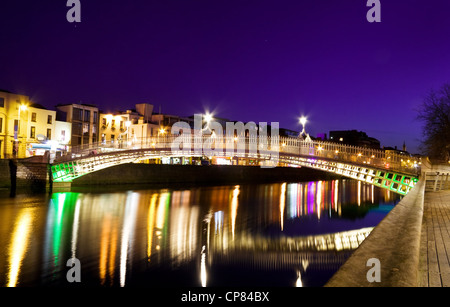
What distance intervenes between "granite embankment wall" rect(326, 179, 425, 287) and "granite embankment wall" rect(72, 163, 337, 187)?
32.6 m

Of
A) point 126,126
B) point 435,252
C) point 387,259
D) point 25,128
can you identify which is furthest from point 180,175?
point 387,259

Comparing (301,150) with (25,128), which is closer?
(301,150)

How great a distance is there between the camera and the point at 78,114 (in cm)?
4597

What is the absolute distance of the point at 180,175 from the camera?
40.9 metres

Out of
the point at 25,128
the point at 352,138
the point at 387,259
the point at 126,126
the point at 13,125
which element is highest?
the point at 352,138

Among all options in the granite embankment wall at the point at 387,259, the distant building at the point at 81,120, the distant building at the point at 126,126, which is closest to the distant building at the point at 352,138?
the distant building at the point at 126,126

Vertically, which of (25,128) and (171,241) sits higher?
(25,128)

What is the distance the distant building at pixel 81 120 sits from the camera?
45.2 meters

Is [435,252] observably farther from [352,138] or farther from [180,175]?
[352,138]

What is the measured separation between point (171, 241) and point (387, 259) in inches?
441

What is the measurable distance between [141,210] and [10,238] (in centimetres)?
858

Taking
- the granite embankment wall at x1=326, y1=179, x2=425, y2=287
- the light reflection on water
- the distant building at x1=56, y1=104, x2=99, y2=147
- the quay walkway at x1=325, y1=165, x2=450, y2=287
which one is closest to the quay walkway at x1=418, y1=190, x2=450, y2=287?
the quay walkway at x1=325, y1=165, x2=450, y2=287
